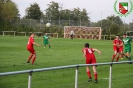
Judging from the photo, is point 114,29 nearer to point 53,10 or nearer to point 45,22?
point 45,22

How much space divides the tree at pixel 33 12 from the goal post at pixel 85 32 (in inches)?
1116

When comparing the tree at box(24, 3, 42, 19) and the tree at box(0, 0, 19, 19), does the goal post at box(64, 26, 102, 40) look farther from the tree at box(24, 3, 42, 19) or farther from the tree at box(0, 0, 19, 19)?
the tree at box(24, 3, 42, 19)

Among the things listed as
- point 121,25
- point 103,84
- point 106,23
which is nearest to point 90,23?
point 106,23

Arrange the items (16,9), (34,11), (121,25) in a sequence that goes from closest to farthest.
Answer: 1. (121,25)
2. (16,9)
3. (34,11)

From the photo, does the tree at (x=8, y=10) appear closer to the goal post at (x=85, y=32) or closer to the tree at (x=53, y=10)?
the tree at (x=53, y=10)

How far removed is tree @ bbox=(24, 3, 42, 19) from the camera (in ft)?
323

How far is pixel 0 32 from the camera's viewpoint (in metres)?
72.7

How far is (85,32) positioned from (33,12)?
106ft

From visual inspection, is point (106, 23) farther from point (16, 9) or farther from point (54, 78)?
point (54, 78)

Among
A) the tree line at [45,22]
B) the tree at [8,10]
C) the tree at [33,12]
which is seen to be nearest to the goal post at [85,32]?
the tree line at [45,22]

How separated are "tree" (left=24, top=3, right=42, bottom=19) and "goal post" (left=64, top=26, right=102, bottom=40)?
28.4m

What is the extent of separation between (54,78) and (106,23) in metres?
65.2

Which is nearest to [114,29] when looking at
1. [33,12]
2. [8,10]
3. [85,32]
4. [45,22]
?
[85,32]

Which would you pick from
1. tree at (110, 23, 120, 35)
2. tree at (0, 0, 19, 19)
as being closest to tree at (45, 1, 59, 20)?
tree at (0, 0, 19, 19)
